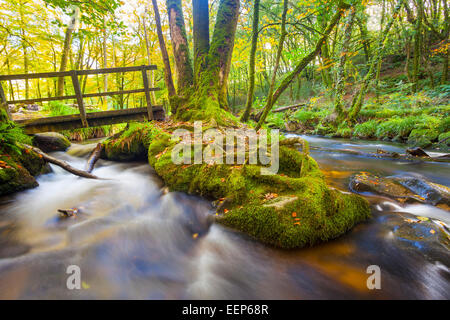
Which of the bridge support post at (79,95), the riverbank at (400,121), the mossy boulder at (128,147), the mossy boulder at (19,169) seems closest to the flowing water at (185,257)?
the mossy boulder at (19,169)

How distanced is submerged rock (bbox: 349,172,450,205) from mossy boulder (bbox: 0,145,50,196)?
595 cm

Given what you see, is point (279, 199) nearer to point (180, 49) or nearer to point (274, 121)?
point (180, 49)

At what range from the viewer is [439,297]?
1633 millimetres

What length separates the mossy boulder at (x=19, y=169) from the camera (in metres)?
3.34

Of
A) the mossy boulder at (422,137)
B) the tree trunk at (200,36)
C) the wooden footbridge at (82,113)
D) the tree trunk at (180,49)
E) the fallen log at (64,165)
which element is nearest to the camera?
the fallen log at (64,165)

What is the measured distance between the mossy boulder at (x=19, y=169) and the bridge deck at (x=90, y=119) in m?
2.27

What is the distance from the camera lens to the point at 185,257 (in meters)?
2.28

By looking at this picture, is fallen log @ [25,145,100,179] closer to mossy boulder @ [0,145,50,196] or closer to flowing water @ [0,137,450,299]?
mossy boulder @ [0,145,50,196]

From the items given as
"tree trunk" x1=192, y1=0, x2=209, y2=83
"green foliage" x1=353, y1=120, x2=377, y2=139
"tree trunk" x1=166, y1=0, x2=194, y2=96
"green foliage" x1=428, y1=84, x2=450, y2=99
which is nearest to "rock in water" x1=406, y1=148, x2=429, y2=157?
"green foliage" x1=353, y1=120, x2=377, y2=139
